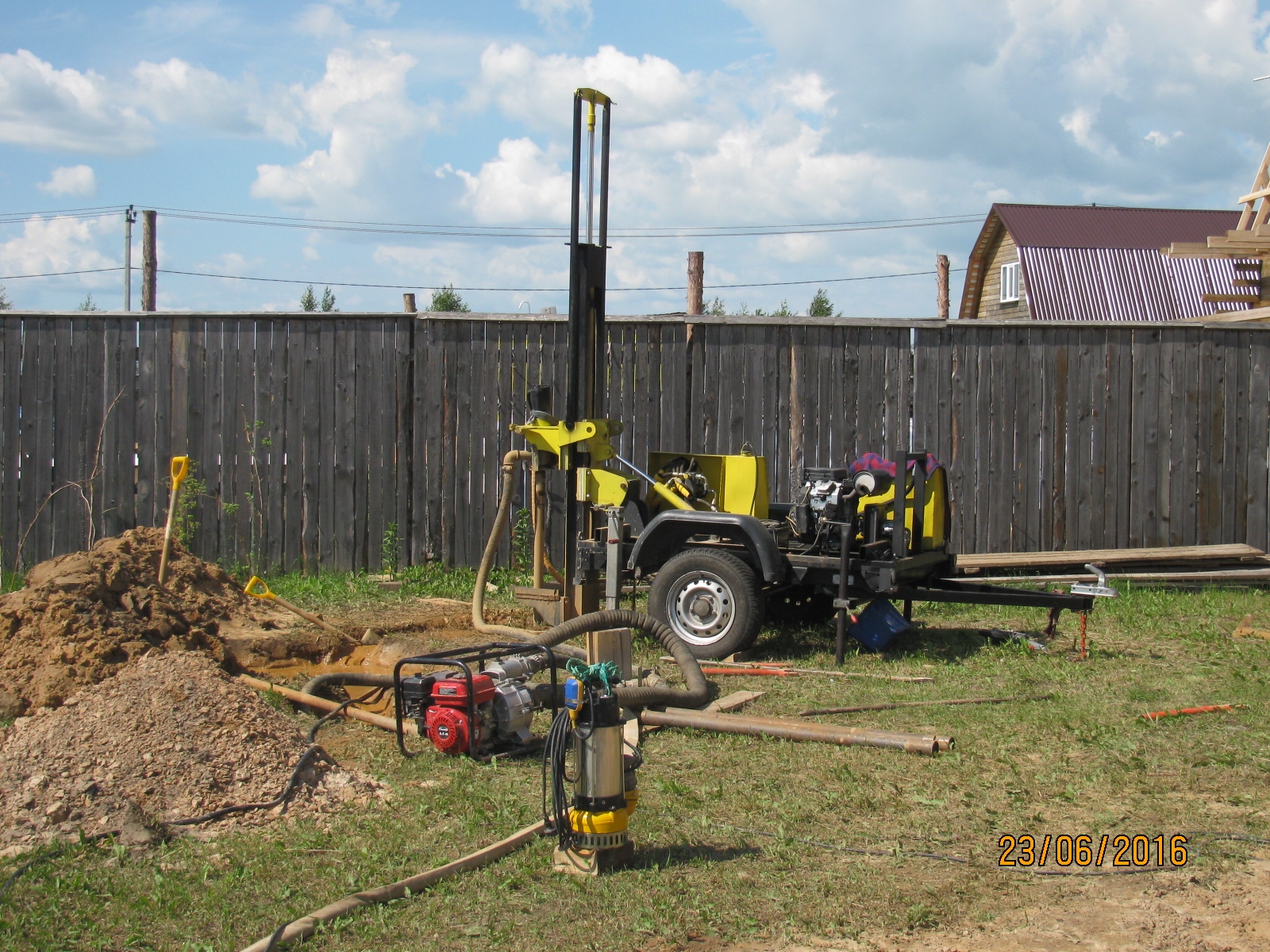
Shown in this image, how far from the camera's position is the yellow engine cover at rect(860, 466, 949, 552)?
823cm

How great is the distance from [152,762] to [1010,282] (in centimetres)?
3042

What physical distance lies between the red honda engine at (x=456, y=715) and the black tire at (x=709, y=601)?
2.56 m

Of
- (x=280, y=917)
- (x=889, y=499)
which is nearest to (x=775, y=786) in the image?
(x=280, y=917)

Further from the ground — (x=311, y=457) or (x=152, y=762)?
(x=311, y=457)

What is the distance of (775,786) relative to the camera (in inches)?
200

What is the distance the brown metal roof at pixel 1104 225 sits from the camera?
30.1 metres

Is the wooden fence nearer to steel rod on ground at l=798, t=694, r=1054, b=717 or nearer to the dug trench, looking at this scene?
the dug trench

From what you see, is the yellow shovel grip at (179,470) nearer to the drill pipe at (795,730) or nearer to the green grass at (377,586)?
the green grass at (377,586)

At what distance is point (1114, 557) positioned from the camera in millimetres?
10797

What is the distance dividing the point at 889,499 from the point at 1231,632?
3.06 m

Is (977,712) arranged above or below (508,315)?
below

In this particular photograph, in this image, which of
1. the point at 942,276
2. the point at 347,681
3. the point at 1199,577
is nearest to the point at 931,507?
the point at 1199,577

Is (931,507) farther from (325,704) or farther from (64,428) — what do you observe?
(64,428)

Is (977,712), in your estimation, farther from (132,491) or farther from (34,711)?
(132,491)
